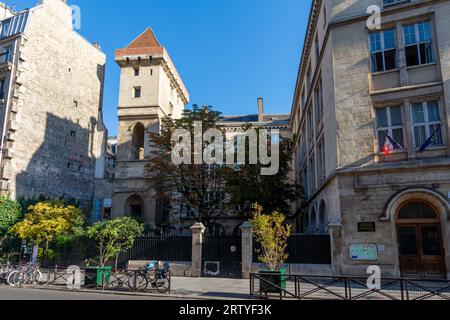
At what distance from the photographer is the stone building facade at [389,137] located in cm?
1472

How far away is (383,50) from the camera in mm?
16828

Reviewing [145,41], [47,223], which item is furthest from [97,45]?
[47,223]

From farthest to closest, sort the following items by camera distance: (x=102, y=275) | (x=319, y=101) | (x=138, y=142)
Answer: (x=138, y=142) < (x=319, y=101) < (x=102, y=275)

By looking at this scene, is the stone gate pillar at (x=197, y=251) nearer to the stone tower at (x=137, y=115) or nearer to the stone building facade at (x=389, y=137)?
the stone building facade at (x=389, y=137)

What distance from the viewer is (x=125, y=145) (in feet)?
112

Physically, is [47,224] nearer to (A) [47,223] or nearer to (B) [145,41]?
(A) [47,223]

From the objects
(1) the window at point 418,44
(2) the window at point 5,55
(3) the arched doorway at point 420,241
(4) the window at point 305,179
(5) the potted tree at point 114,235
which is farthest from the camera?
(2) the window at point 5,55

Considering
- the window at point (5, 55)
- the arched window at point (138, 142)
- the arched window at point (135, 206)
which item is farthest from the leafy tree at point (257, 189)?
the window at point (5, 55)

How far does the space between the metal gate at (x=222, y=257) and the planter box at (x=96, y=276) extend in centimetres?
580

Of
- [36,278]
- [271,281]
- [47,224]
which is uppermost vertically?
[47,224]

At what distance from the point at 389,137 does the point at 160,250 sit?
13361mm

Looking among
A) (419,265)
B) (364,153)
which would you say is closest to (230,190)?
(364,153)

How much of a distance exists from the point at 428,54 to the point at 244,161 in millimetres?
13269
